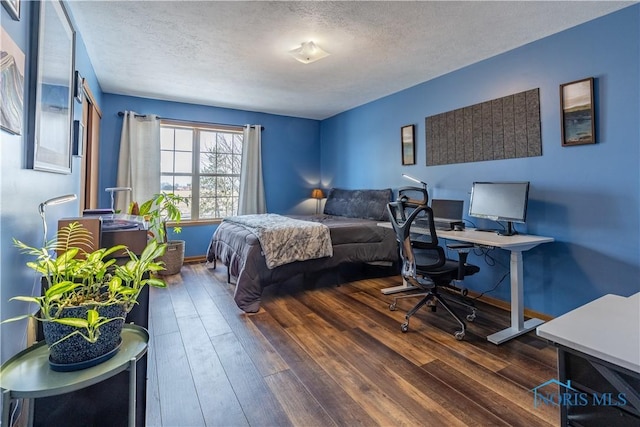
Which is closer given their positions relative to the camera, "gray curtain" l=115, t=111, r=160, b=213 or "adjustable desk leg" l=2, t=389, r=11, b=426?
"adjustable desk leg" l=2, t=389, r=11, b=426

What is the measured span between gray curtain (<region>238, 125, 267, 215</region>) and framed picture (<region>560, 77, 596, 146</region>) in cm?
400

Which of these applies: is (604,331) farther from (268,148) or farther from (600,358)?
(268,148)

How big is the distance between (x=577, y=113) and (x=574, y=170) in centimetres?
44

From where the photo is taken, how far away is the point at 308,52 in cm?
270

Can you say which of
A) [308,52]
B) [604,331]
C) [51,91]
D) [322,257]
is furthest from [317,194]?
[604,331]

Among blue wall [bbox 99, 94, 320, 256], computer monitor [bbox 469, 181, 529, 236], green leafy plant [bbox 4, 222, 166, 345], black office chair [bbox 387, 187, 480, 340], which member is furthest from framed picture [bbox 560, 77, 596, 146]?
blue wall [bbox 99, 94, 320, 256]

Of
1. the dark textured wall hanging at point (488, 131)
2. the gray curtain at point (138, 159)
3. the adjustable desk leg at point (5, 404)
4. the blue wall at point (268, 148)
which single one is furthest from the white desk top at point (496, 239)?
the gray curtain at point (138, 159)

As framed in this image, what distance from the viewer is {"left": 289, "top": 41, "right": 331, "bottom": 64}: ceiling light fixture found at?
268cm

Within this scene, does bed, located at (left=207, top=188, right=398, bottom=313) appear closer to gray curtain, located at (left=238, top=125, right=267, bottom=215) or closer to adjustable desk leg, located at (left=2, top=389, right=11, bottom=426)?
gray curtain, located at (left=238, top=125, right=267, bottom=215)

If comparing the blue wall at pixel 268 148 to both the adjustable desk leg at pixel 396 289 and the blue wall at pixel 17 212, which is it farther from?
the blue wall at pixel 17 212

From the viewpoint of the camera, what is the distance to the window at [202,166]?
4.74 metres

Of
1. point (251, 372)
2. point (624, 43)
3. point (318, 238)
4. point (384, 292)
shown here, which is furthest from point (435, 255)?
point (624, 43)

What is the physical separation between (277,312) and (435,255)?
4.85ft

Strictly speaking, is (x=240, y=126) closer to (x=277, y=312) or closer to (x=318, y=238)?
(x=318, y=238)
